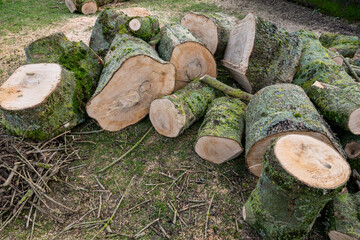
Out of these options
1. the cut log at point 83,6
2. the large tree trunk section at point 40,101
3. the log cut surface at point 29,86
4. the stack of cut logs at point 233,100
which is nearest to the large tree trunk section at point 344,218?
the stack of cut logs at point 233,100

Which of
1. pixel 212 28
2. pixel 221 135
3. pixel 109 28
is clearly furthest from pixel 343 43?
pixel 109 28

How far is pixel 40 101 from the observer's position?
9.09ft

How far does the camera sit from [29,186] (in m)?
2.58

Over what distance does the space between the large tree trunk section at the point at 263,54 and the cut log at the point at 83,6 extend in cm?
634

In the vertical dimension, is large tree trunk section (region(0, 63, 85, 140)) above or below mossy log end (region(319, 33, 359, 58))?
below

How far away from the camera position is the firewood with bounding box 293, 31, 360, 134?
8.20 feet

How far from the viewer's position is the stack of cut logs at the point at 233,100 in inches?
73.3

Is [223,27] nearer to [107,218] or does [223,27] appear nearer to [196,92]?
[196,92]

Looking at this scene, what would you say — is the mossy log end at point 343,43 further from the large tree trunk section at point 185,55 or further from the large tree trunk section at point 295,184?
the large tree trunk section at point 295,184

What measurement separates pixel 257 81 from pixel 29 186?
3190 mm

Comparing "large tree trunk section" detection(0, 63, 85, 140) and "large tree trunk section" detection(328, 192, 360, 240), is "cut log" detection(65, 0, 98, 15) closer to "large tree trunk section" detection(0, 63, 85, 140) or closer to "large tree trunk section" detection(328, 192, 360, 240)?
"large tree trunk section" detection(0, 63, 85, 140)

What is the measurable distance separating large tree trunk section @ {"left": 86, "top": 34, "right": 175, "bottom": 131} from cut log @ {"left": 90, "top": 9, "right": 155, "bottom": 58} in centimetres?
58

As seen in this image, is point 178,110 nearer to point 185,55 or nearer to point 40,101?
point 185,55

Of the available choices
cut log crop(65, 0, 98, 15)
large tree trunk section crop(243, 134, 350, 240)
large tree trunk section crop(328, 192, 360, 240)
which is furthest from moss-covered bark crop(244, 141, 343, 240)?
cut log crop(65, 0, 98, 15)
